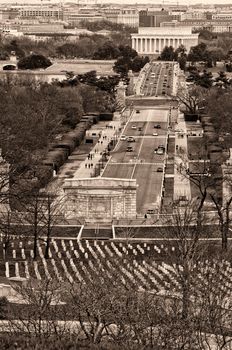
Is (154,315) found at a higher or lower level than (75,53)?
higher

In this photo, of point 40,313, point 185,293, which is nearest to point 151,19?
point 185,293

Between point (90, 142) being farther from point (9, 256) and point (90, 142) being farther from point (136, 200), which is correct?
point (9, 256)

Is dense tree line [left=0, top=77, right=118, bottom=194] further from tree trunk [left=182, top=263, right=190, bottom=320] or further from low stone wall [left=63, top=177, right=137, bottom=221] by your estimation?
tree trunk [left=182, top=263, right=190, bottom=320]

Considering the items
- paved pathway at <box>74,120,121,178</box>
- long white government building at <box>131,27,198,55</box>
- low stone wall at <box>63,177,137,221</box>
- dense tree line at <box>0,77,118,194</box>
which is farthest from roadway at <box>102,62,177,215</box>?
long white government building at <box>131,27,198,55</box>

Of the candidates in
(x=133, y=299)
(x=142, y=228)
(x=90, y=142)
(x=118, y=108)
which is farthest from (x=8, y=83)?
(x=133, y=299)

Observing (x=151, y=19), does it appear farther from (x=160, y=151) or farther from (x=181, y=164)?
(x=181, y=164)
